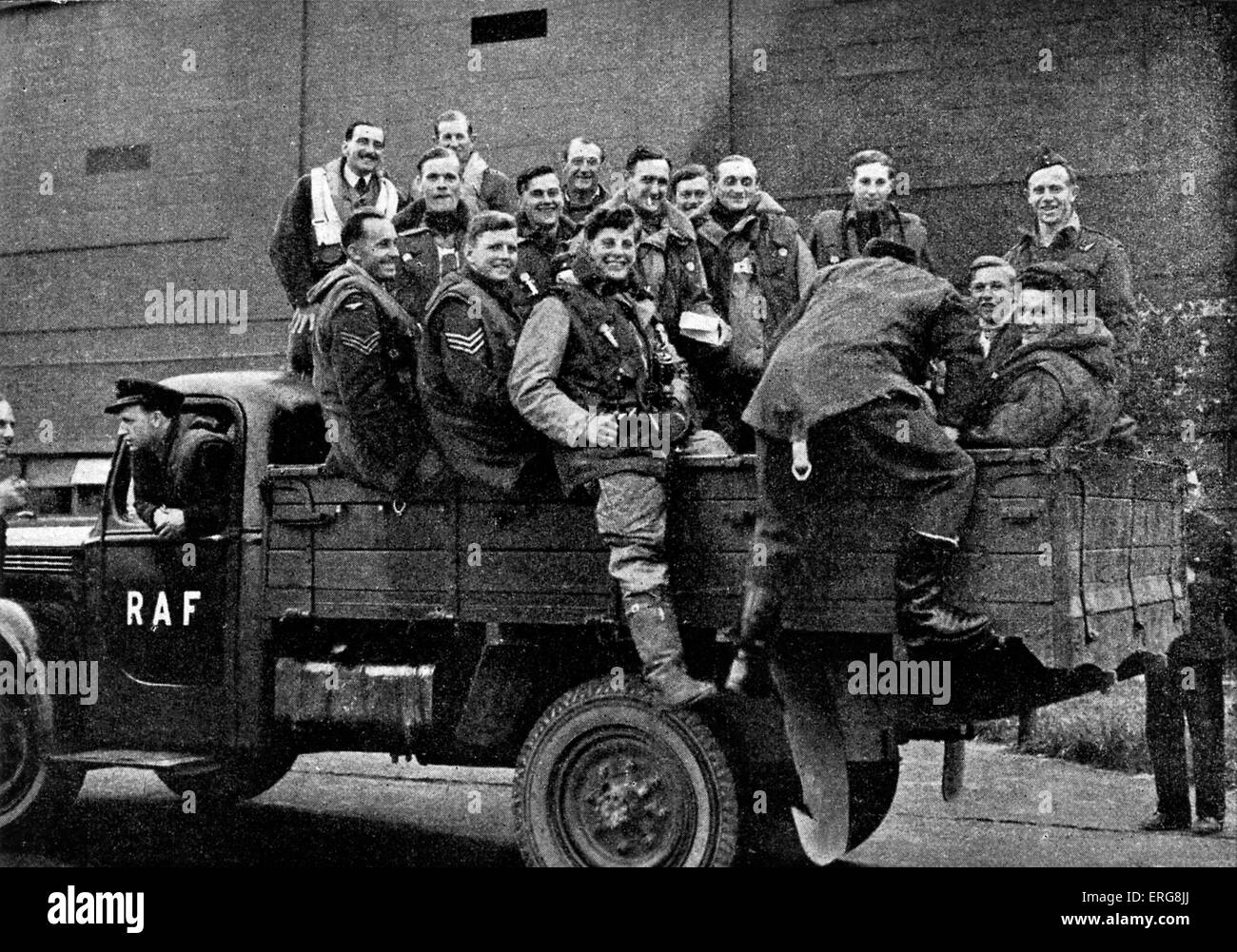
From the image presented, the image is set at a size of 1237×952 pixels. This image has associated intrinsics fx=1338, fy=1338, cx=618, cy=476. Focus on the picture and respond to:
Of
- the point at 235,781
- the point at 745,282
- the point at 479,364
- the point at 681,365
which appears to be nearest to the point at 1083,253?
the point at 745,282

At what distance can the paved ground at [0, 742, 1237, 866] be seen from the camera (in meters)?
5.79

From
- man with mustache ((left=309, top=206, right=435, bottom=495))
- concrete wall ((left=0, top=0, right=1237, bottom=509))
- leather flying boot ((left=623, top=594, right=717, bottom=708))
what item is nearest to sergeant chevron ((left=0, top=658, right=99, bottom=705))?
man with mustache ((left=309, top=206, right=435, bottom=495))

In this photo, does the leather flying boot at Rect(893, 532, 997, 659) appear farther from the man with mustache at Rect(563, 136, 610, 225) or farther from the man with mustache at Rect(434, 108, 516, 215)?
the man with mustache at Rect(434, 108, 516, 215)

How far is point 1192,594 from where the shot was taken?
594 centimetres

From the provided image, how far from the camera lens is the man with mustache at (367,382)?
16.5ft

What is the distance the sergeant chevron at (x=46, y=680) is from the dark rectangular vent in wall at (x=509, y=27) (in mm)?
6615

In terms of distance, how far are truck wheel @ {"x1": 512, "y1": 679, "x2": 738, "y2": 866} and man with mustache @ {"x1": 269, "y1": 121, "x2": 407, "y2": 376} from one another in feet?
9.10

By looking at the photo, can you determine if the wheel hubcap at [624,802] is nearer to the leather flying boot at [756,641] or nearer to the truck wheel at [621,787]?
the truck wheel at [621,787]

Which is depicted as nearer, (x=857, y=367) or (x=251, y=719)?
(x=857, y=367)

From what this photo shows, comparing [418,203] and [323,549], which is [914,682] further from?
[418,203]

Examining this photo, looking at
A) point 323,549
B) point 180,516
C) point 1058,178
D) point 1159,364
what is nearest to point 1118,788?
point 1159,364

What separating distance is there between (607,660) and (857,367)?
1456 millimetres

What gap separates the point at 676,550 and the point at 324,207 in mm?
2975

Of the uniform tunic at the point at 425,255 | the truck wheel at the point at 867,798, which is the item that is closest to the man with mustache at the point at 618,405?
the truck wheel at the point at 867,798
